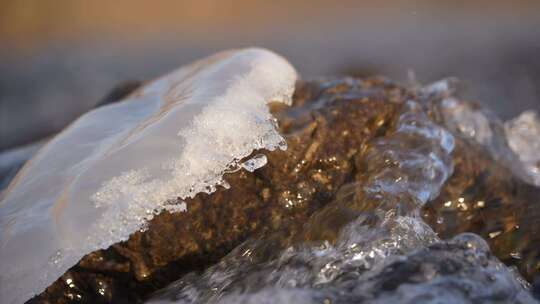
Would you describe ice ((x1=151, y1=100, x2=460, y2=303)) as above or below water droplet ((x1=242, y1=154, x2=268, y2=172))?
below

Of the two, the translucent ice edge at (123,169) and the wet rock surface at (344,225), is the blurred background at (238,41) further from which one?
the translucent ice edge at (123,169)

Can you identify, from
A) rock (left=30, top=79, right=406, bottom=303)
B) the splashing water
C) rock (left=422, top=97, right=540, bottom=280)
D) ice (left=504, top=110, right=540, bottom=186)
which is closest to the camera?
the splashing water

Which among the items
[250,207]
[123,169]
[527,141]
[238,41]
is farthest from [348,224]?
[238,41]

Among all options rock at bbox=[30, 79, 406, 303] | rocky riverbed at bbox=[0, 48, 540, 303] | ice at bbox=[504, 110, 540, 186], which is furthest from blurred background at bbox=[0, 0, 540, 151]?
rock at bbox=[30, 79, 406, 303]

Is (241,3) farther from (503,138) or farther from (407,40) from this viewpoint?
(503,138)

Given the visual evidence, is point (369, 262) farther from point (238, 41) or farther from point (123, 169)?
point (238, 41)

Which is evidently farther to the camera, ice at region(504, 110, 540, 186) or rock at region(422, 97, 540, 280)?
ice at region(504, 110, 540, 186)

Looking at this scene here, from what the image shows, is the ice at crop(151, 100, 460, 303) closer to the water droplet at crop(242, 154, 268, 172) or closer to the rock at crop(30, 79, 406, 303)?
the rock at crop(30, 79, 406, 303)

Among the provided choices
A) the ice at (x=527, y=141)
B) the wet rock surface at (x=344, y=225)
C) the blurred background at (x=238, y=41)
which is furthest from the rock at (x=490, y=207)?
the blurred background at (x=238, y=41)

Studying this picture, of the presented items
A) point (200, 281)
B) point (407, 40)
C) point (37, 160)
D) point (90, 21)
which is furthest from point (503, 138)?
point (90, 21)
